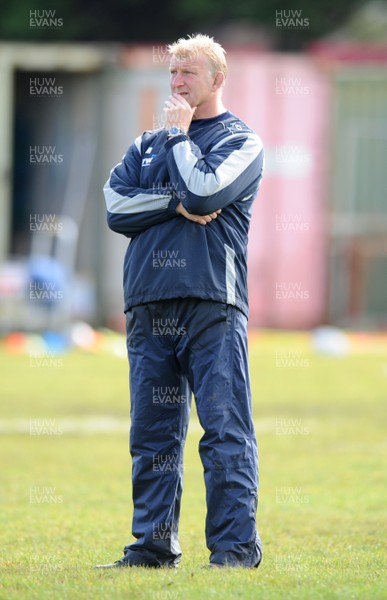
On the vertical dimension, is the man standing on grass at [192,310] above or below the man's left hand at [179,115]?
below

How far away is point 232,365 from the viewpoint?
19.1 feet

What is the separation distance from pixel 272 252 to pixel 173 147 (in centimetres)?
2048

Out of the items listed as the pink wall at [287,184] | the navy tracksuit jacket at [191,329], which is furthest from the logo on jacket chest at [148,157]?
the pink wall at [287,184]

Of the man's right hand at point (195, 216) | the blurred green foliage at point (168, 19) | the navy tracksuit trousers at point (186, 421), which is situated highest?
the blurred green foliage at point (168, 19)

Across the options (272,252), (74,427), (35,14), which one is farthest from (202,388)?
(35,14)

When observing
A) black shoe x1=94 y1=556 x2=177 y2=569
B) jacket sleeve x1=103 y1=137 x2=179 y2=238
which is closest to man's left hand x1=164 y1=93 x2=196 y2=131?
jacket sleeve x1=103 y1=137 x2=179 y2=238

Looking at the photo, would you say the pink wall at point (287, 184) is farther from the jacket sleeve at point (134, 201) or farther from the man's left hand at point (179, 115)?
the man's left hand at point (179, 115)

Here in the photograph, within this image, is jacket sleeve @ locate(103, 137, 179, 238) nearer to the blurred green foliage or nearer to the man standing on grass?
the man standing on grass

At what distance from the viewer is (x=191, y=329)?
229 inches

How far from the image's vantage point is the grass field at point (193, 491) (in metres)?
5.48

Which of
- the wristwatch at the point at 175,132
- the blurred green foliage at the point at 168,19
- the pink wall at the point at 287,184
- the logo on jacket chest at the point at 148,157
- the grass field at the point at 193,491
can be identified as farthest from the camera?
the blurred green foliage at the point at 168,19

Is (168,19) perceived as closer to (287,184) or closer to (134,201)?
(287,184)

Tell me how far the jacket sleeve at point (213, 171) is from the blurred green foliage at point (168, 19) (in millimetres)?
30398

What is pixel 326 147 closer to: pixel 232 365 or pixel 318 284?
pixel 318 284
